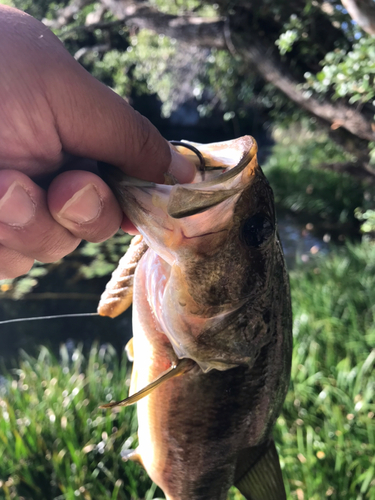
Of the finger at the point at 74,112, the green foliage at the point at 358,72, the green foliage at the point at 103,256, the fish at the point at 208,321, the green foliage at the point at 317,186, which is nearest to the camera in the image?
the finger at the point at 74,112

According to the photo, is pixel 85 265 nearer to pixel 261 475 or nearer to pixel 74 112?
pixel 261 475

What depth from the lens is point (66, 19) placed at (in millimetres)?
5598

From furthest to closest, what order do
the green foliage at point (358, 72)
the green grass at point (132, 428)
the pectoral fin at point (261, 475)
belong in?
the green foliage at point (358, 72)
the green grass at point (132, 428)
the pectoral fin at point (261, 475)

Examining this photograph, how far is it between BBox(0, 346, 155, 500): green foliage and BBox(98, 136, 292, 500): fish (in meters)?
1.09

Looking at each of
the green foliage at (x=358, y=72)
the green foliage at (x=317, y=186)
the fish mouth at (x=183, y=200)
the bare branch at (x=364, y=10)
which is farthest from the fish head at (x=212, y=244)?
the green foliage at (x=317, y=186)

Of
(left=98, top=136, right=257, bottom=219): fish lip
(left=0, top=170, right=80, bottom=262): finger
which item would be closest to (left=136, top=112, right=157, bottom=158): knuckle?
(left=98, top=136, right=257, bottom=219): fish lip

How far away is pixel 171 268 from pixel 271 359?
44 centimetres

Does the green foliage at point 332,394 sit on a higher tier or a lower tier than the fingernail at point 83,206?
lower

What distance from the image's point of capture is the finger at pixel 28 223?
80cm

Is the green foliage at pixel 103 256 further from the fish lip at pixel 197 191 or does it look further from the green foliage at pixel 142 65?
the fish lip at pixel 197 191

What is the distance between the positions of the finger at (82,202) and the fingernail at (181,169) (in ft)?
0.58

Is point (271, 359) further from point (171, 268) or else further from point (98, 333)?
point (98, 333)

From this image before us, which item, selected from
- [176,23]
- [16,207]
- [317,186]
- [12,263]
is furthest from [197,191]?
[317,186]

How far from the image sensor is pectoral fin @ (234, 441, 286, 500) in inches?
45.8
